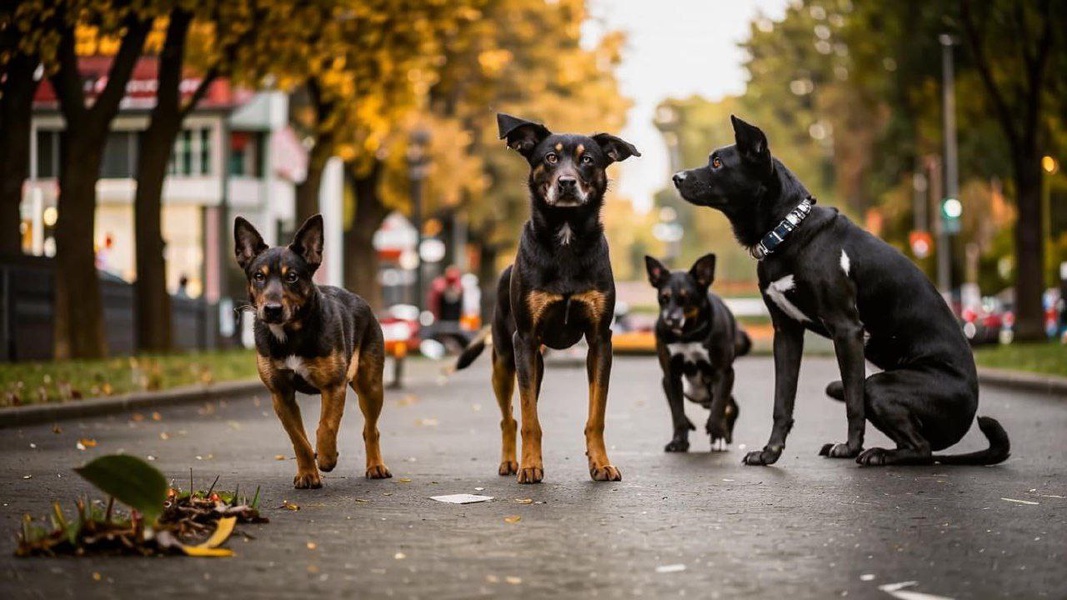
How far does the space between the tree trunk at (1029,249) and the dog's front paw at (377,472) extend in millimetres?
24772

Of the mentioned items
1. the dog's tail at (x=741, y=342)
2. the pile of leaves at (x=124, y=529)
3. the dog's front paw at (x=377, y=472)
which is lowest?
the dog's front paw at (x=377, y=472)

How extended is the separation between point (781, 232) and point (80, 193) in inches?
635

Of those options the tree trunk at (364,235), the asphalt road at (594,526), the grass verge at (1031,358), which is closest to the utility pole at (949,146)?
the grass verge at (1031,358)

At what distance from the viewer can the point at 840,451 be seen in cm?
1101

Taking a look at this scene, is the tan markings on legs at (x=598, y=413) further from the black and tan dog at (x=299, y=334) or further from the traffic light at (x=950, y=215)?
the traffic light at (x=950, y=215)

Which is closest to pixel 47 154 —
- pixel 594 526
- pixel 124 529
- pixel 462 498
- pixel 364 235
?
pixel 364 235

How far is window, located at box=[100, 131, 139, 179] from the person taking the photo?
51.1 meters

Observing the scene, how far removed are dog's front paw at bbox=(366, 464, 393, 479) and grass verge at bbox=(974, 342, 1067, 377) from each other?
42.7 feet

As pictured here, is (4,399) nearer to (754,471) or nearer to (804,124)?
(754,471)

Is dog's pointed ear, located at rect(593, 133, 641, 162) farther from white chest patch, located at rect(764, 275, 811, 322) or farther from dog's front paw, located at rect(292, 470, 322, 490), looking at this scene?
dog's front paw, located at rect(292, 470, 322, 490)

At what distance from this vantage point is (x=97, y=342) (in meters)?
24.5

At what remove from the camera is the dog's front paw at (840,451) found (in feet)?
35.5

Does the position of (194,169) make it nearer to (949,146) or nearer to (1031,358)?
(949,146)

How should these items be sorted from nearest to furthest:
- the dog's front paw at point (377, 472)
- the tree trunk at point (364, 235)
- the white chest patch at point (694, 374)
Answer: the dog's front paw at point (377, 472) → the white chest patch at point (694, 374) → the tree trunk at point (364, 235)
